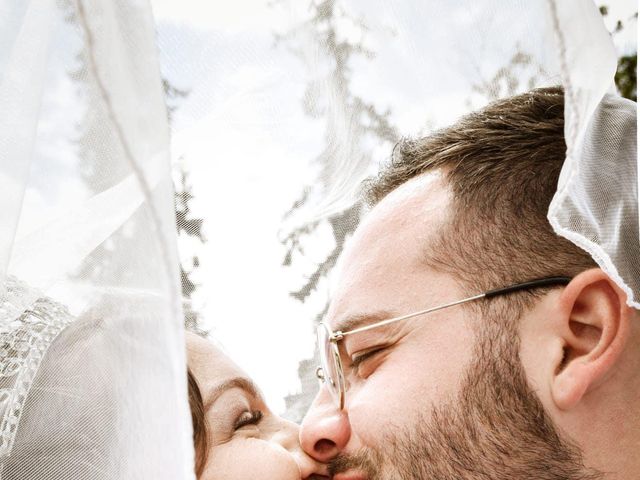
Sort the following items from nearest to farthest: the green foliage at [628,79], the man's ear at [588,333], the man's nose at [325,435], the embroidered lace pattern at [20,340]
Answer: the embroidered lace pattern at [20,340] < the man's ear at [588,333] < the man's nose at [325,435] < the green foliage at [628,79]

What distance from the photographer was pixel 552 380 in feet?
5.53

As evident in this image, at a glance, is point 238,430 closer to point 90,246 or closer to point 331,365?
point 331,365

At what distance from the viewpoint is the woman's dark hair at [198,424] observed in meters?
1.77

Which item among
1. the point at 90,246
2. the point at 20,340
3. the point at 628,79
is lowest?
the point at 20,340

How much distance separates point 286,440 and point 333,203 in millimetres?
849

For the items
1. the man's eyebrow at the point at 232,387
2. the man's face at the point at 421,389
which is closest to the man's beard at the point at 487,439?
the man's face at the point at 421,389

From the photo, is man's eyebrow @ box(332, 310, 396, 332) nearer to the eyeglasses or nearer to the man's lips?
the eyeglasses

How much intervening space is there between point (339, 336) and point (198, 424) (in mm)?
528

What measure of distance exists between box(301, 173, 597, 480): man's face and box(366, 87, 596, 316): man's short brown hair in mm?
62

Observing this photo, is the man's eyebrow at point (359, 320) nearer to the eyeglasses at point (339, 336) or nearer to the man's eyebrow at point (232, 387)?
the eyeglasses at point (339, 336)

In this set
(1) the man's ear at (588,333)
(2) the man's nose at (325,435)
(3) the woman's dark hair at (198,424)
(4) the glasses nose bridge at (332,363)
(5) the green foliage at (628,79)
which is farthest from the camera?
(5) the green foliage at (628,79)

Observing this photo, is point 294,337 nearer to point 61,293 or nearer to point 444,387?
point 444,387

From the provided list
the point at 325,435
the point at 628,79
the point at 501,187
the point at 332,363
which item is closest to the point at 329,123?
the point at 501,187

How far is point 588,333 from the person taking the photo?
1733 millimetres
